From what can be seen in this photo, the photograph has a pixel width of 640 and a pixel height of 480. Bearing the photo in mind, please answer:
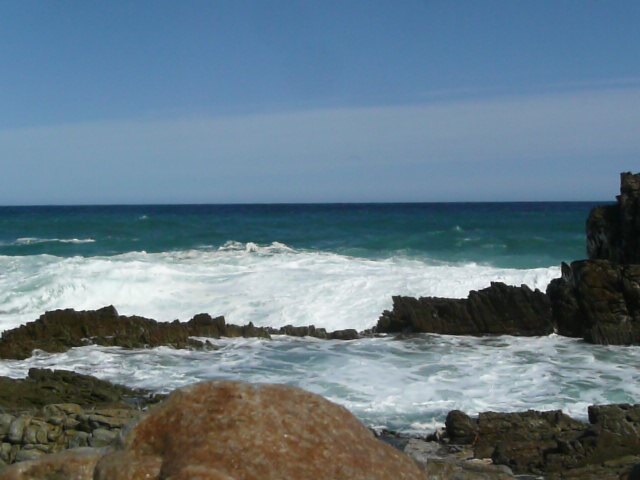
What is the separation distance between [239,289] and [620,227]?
1082cm

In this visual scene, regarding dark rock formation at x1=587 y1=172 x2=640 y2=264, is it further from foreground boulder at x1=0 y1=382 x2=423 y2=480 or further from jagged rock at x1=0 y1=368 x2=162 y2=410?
foreground boulder at x1=0 y1=382 x2=423 y2=480

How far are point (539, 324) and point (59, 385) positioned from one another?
36.1 ft

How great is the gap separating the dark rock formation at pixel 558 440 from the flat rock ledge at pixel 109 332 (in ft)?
26.5

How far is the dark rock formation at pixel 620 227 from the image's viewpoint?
795 inches

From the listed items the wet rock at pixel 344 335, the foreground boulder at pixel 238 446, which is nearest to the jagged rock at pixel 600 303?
the wet rock at pixel 344 335

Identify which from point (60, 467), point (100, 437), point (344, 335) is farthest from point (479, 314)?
point (60, 467)

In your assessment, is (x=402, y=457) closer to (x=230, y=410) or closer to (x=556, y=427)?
(x=230, y=410)

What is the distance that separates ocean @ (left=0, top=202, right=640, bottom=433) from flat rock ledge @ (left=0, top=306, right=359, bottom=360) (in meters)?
0.42

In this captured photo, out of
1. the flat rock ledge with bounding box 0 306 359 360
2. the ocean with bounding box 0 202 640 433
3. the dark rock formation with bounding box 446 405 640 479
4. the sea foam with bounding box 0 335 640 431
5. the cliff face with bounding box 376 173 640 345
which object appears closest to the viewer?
the dark rock formation with bounding box 446 405 640 479

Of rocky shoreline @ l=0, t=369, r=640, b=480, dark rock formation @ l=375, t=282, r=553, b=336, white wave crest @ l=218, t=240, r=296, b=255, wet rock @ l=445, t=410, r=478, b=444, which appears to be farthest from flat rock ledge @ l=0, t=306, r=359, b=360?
white wave crest @ l=218, t=240, r=296, b=255

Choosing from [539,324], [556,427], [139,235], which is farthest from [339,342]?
[139,235]

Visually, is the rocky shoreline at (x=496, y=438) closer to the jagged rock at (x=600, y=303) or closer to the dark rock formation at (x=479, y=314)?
the jagged rock at (x=600, y=303)

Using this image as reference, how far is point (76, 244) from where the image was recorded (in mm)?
44812

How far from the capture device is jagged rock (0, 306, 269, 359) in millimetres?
16312
